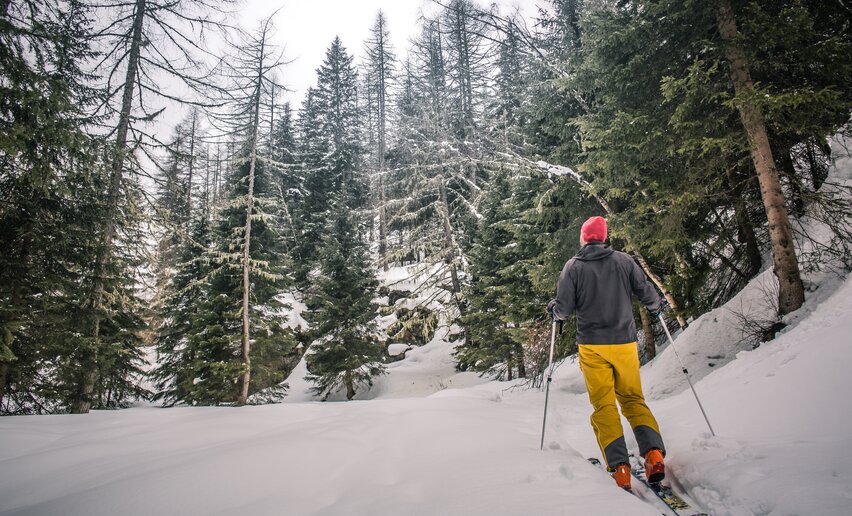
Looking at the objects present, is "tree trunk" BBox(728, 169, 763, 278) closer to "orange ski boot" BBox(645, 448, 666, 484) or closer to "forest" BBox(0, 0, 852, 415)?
"forest" BBox(0, 0, 852, 415)

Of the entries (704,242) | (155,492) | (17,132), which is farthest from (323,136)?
(155,492)

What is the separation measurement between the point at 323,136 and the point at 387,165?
262 inches

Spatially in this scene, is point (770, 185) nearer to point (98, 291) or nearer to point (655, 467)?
point (655, 467)

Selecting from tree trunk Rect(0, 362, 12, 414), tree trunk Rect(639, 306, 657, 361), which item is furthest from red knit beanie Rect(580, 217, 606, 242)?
tree trunk Rect(0, 362, 12, 414)

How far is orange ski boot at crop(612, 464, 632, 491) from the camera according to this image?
2729 mm

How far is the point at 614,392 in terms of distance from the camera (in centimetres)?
320

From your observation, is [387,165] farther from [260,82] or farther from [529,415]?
[529,415]

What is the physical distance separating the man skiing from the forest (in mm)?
3152

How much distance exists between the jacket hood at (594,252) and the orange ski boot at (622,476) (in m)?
1.82

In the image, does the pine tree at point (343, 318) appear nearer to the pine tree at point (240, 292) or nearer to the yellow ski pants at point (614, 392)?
the pine tree at point (240, 292)

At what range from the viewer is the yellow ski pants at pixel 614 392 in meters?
2.98

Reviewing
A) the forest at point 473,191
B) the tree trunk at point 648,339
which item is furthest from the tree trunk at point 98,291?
the tree trunk at point 648,339

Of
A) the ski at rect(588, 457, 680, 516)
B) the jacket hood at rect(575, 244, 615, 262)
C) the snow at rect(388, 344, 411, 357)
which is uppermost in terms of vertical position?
the jacket hood at rect(575, 244, 615, 262)

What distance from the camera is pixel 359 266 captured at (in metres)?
17.8
